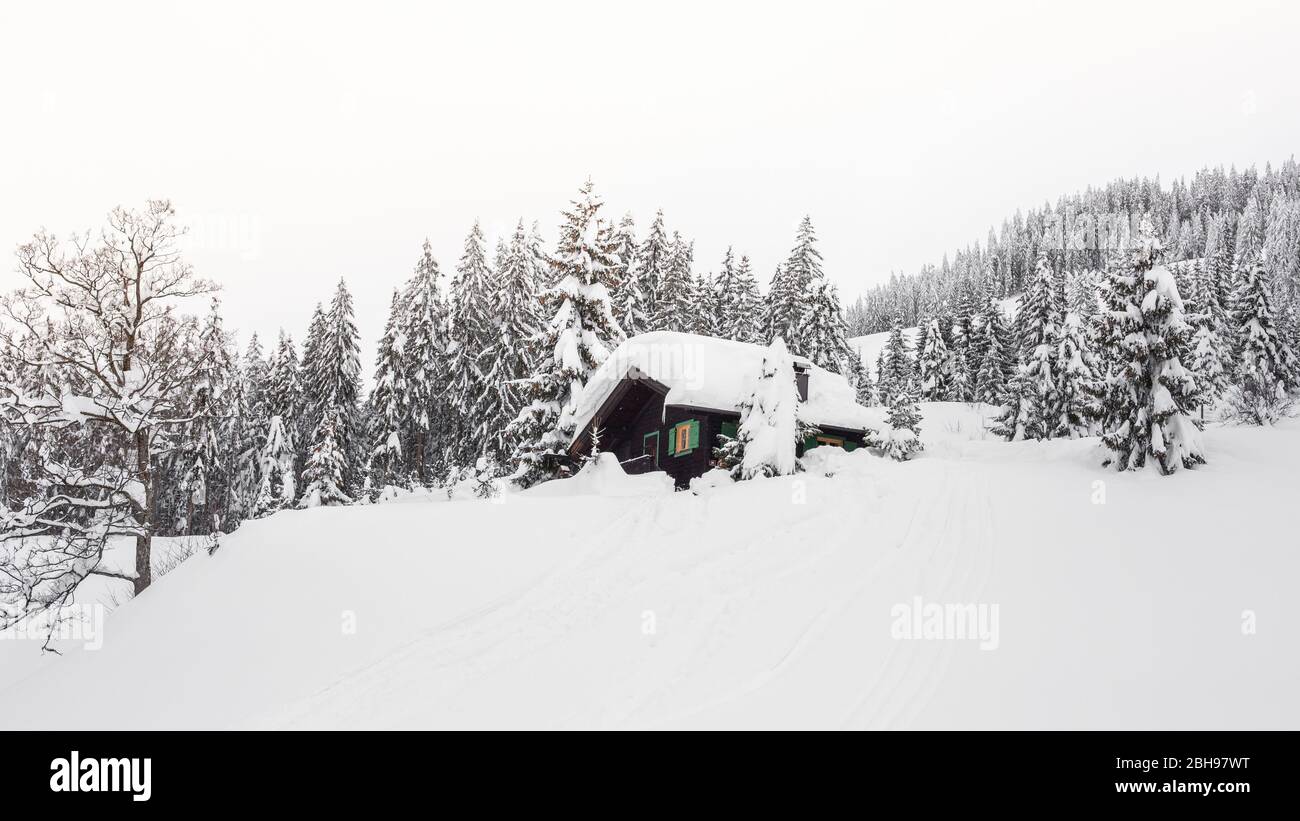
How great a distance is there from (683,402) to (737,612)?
13.7 meters

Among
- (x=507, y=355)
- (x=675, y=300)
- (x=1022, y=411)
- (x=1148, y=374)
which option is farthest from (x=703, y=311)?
(x=1148, y=374)

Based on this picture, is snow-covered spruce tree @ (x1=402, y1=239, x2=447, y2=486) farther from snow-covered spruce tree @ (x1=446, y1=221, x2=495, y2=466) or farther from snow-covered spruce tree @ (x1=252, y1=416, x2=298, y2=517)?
snow-covered spruce tree @ (x1=252, y1=416, x2=298, y2=517)

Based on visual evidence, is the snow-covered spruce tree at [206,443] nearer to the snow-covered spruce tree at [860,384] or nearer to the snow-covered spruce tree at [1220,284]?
the snow-covered spruce tree at [860,384]

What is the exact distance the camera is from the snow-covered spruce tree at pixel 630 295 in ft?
141

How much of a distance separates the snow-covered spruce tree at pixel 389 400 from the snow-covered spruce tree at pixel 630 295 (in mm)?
13296

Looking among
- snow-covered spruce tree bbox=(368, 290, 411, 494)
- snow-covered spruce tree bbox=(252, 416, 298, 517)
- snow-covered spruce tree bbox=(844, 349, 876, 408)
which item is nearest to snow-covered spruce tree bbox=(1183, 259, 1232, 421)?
snow-covered spruce tree bbox=(844, 349, 876, 408)

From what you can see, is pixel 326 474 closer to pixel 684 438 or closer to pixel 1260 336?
pixel 684 438

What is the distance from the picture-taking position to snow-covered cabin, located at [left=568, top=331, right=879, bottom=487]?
78.3 feet

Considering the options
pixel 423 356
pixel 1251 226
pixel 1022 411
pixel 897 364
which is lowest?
pixel 1022 411

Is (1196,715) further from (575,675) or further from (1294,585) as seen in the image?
(575,675)

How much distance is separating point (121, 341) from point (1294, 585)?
25876 mm

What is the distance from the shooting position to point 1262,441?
18.3 m

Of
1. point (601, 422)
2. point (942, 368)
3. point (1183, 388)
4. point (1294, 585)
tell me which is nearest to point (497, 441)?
point (601, 422)

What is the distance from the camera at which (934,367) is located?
61.8 meters
